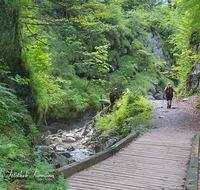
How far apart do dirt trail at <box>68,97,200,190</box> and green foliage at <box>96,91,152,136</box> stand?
199cm

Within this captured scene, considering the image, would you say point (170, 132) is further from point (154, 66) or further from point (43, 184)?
point (154, 66)

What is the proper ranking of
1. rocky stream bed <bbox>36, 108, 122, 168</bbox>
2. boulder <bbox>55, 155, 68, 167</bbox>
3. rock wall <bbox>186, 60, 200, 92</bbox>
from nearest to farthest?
boulder <bbox>55, 155, 68, 167</bbox>, rocky stream bed <bbox>36, 108, 122, 168</bbox>, rock wall <bbox>186, 60, 200, 92</bbox>

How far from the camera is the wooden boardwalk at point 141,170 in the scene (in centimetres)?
347

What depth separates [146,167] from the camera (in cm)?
442

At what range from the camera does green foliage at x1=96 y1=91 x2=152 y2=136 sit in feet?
32.1

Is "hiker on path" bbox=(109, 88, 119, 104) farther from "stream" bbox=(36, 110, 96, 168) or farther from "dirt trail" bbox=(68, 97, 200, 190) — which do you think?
"dirt trail" bbox=(68, 97, 200, 190)

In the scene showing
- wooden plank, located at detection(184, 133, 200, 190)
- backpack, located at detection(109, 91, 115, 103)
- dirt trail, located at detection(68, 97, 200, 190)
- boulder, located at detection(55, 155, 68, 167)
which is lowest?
boulder, located at detection(55, 155, 68, 167)

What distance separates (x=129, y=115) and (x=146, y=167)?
261 inches

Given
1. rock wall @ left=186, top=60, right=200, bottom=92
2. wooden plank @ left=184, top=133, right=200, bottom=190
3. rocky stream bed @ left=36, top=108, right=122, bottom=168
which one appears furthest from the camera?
rock wall @ left=186, top=60, right=200, bottom=92

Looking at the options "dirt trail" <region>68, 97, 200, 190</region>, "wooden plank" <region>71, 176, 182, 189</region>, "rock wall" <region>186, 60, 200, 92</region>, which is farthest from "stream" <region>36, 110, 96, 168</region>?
"rock wall" <region>186, 60, 200, 92</region>

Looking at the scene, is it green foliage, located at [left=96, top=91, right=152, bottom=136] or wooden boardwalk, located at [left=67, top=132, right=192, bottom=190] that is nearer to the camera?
wooden boardwalk, located at [left=67, top=132, right=192, bottom=190]

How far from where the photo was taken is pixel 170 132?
311 inches

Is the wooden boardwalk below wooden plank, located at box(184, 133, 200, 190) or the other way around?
below

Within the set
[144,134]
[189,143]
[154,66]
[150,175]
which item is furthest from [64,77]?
[154,66]
